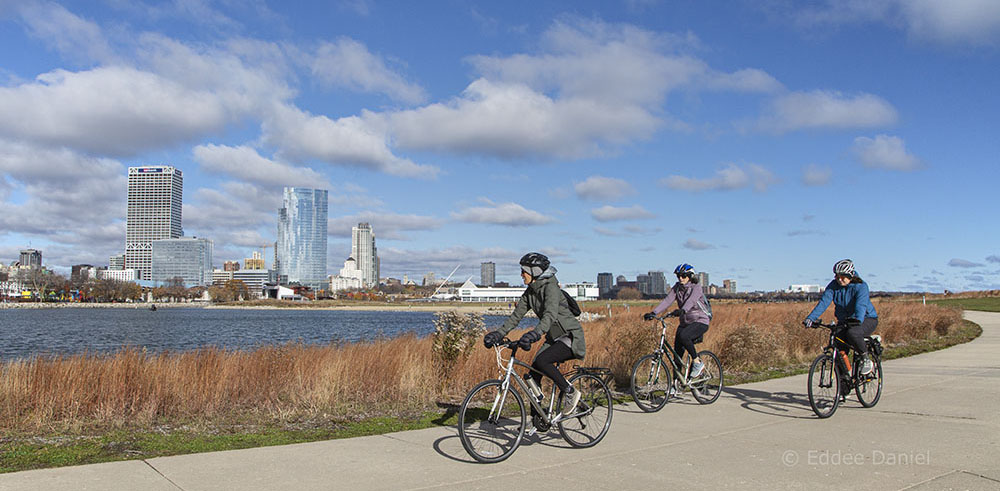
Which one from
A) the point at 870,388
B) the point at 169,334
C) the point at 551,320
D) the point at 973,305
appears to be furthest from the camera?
the point at 973,305

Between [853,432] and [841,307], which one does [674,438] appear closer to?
[853,432]

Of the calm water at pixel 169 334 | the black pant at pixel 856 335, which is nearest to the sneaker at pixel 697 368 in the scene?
the black pant at pixel 856 335

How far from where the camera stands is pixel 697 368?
10000 mm

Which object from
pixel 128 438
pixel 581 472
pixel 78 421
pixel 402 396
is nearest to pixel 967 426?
pixel 581 472

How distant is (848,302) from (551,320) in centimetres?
475

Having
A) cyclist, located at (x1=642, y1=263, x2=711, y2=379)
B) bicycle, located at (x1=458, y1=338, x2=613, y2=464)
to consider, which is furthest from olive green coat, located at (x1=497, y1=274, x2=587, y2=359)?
cyclist, located at (x1=642, y1=263, x2=711, y2=379)

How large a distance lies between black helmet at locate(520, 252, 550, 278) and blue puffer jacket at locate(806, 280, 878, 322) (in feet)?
13.6

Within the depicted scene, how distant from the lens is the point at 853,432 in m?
7.91

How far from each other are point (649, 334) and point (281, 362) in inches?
252

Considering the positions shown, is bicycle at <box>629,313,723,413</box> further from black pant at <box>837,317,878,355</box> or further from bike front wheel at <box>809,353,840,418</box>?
black pant at <box>837,317,878,355</box>

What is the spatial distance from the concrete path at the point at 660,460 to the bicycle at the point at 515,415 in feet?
0.52

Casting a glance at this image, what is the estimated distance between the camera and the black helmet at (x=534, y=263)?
7227mm

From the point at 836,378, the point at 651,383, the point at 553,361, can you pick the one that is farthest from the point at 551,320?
the point at 836,378

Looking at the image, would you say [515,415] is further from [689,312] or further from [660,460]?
[689,312]
